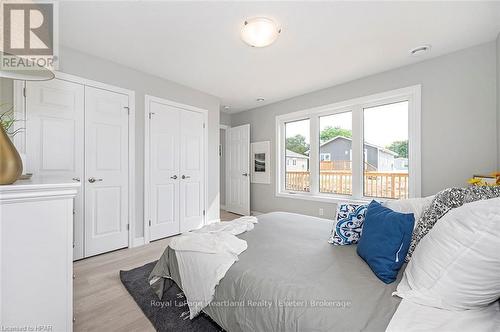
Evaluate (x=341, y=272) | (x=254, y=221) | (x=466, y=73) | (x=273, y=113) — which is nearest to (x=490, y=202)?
(x=341, y=272)

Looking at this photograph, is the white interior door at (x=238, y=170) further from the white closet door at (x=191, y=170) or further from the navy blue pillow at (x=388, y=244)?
the navy blue pillow at (x=388, y=244)

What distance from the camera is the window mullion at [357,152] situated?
Result: 11.5 feet

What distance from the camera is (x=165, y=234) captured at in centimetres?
340

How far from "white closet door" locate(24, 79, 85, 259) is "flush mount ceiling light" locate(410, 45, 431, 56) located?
3.92m

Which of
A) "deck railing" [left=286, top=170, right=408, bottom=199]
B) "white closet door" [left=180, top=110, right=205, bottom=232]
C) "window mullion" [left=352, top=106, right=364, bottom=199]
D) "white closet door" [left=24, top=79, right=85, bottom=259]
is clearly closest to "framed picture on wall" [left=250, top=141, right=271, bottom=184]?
"deck railing" [left=286, top=170, right=408, bottom=199]

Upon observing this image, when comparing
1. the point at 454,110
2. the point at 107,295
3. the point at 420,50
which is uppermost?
the point at 420,50

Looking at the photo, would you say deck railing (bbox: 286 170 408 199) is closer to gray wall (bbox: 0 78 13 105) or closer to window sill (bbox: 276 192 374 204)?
window sill (bbox: 276 192 374 204)

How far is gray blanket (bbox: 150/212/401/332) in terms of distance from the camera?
35.6 inches

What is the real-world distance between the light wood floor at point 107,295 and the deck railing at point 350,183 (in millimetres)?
2803

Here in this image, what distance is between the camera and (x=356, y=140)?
11.6ft

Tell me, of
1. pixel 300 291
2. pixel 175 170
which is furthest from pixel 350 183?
pixel 300 291

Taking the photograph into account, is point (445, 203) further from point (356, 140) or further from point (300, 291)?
point (356, 140)

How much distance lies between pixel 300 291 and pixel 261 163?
396cm

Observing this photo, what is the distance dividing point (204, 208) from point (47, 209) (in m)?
2.91
